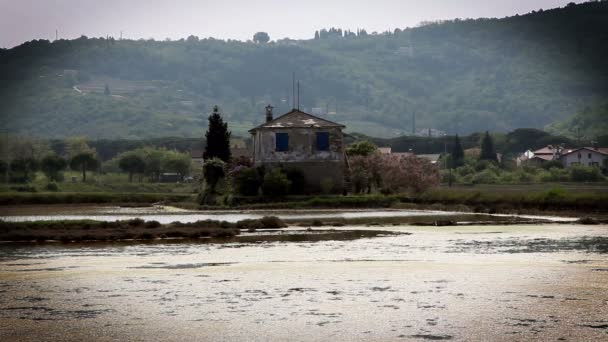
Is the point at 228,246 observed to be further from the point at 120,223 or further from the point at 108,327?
the point at 108,327

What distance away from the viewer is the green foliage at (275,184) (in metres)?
70.2

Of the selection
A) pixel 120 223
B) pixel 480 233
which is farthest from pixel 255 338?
pixel 120 223

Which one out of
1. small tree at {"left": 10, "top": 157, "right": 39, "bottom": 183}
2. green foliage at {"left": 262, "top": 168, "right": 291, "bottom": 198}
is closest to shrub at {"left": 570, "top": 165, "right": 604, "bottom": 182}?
green foliage at {"left": 262, "top": 168, "right": 291, "bottom": 198}

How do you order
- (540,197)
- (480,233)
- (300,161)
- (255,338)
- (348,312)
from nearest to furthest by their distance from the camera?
(255,338) → (348,312) → (480,233) → (540,197) → (300,161)

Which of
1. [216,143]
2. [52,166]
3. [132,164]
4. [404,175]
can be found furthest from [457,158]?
[404,175]

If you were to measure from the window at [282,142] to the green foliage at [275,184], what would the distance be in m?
2.90

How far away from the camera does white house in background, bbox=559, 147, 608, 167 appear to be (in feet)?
547

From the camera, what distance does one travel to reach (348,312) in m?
21.4

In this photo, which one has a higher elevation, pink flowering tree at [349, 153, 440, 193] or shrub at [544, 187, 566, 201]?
pink flowering tree at [349, 153, 440, 193]

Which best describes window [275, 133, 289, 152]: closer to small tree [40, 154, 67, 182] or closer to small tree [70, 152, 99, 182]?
small tree [40, 154, 67, 182]

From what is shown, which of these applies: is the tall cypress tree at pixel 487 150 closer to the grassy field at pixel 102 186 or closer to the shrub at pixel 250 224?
the grassy field at pixel 102 186

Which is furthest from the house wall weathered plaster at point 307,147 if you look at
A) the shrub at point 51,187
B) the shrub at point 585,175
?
the shrub at point 585,175

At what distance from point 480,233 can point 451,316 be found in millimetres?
22678

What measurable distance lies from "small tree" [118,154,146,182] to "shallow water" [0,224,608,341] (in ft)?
345
